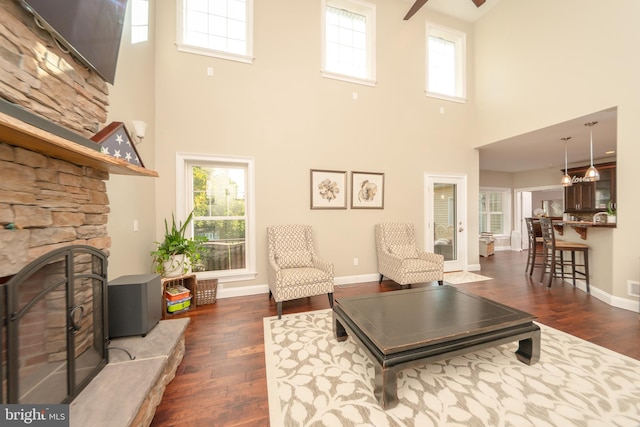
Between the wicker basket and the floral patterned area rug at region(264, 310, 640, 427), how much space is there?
1.41 metres

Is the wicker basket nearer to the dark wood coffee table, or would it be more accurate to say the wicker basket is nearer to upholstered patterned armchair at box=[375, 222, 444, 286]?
the dark wood coffee table

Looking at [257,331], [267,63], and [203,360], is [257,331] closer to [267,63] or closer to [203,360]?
[203,360]

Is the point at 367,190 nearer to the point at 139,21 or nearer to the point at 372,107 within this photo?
the point at 372,107

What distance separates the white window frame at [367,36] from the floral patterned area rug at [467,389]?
13.1ft

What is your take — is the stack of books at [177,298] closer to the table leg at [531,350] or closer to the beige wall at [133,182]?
the beige wall at [133,182]

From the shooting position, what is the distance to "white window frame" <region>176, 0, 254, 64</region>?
321cm

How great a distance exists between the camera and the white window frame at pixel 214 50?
126 inches

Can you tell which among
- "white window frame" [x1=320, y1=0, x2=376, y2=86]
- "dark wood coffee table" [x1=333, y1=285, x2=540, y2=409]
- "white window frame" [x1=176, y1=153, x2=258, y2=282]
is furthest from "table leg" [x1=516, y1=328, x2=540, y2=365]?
"white window frame" [x1=320, y1=0, x2=376, y2=86]

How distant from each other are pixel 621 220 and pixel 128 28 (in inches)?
245

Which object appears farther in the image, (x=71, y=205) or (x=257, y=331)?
(x=257, y=331)

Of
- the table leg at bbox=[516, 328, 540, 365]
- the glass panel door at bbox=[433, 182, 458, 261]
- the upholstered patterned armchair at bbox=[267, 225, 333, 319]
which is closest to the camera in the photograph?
the table leg at bbox=[516, 328, 540, 365]

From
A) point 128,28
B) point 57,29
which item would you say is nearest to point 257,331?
point 57,29

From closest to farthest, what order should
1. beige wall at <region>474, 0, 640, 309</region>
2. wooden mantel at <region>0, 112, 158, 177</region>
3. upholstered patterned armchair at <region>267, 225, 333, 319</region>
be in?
wooden mantel at <region>0, 112, 158, 177</region>
upholstered patterned armchair at <region>267, 225, 333, 319</region>
beige wall at <region>474, 0, 640, 309</region>

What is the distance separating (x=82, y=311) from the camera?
52.4 inches
